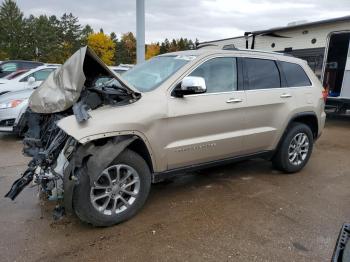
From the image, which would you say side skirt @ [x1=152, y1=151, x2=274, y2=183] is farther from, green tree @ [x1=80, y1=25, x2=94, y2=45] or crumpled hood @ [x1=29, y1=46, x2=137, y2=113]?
green tree @ [x1=80, y1=25, x2=94, y2=45]

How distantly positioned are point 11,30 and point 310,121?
55.1m

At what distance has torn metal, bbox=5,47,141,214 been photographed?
3018 millimetres

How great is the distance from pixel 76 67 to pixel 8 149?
3904mm

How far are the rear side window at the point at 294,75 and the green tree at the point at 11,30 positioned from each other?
51003 millimetres

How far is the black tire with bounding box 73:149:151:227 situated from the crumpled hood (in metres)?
0.72

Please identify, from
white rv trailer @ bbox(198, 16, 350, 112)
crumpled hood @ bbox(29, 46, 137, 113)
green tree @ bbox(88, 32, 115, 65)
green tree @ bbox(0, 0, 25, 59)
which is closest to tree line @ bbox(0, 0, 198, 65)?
green tree @ bbox(0, 0, 25, 59)

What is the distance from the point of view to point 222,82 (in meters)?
4.09

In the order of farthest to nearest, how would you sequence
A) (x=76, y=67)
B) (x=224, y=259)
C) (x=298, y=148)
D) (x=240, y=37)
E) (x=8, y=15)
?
1. (x=8, y=15)
2. (x=240, y=37)
3. (x=298, y=148)
4. (x=76, y=67)
5. (x=224, y=259)

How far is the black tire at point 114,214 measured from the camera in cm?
301

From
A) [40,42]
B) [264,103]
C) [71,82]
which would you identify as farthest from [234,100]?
[40,42]

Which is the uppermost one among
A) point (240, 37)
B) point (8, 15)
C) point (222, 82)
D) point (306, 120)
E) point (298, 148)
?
point (8, 15)

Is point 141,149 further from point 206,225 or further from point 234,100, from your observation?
point 234,100

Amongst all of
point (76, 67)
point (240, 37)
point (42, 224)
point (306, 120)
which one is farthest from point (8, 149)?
point (240, 37)

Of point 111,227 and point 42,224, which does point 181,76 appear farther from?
point 42,224
